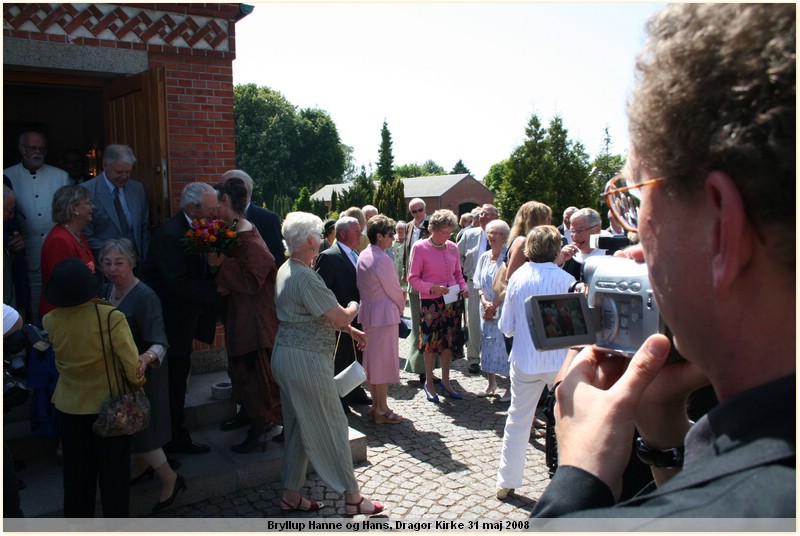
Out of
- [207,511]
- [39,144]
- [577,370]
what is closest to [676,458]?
[577,370]

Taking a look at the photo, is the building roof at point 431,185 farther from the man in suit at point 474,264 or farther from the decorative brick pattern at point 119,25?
the decorative brick pattern at point 119,25

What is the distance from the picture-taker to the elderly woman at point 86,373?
3.52 meters

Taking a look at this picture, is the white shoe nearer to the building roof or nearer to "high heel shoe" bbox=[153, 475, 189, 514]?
"high heel shoe" bbox=[153, 475, 189, 514]

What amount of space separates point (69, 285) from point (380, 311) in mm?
3309

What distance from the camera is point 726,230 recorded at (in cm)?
74

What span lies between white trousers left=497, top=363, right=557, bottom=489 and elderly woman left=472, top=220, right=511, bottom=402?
7.09 ft

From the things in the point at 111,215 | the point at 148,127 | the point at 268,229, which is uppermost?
the point at 148,127

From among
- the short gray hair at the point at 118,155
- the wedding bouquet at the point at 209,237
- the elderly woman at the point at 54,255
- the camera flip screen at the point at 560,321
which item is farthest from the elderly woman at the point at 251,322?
the camera flip screen at the point at 560,321

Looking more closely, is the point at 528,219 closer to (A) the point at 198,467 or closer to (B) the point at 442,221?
(B) the point at 442,221

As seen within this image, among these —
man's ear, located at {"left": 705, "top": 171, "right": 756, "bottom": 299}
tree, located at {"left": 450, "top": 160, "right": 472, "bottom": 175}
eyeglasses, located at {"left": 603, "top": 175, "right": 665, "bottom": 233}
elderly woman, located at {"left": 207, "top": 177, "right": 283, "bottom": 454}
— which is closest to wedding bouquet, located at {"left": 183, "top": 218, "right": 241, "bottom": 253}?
elderly woman, located at {"left": 207, "top": 177, "right": 283, "bottom": 454}

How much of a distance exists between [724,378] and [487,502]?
13.6 ft

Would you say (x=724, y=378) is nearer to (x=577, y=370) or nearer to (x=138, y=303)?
(x=577, y=370)

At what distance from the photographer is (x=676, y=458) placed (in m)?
1.31

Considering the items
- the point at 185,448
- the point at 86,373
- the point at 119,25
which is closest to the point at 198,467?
the point at 185,448
